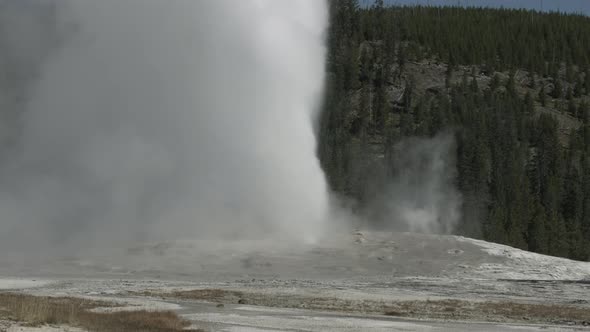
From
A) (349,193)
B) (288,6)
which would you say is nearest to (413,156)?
(349,193)

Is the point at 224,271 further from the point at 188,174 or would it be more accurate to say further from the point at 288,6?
the point at 288,6

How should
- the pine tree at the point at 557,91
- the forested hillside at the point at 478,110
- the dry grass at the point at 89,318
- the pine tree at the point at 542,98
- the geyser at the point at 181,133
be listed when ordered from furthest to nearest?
the pine tree at the point at 557,91, the pine tree at the point at 542,98, the forested hillside at the point at 478,110, the geyser at the point at 181,133, the dry grass at the point at 89,318

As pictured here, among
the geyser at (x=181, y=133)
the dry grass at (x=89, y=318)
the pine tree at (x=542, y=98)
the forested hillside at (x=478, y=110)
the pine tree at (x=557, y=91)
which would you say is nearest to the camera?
the dry grass at (x=89, y=318)

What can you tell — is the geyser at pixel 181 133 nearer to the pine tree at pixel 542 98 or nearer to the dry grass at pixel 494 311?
the dry grass at pixel 494 311

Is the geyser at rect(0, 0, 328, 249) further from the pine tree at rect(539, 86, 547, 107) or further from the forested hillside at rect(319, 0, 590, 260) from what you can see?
the pine tree at rect(539, 86, 547, 107)

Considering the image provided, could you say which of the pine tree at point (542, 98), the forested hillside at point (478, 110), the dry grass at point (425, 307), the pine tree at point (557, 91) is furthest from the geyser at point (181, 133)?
the pine tree at point (557, 91)

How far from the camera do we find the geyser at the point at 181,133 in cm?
3912

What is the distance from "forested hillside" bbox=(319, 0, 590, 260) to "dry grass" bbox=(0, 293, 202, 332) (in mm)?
35263

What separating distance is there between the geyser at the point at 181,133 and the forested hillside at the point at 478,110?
1376 cm

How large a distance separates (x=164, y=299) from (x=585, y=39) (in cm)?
12525

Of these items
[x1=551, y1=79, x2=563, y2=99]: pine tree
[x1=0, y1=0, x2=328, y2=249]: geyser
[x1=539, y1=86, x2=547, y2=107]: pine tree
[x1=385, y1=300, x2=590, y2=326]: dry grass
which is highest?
[x1=551, y1=79, x2=563, y2=99]: pine tree

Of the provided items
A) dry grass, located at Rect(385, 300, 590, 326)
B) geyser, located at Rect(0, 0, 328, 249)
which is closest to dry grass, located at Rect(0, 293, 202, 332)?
dry grass, located at Rect(385, 300, 590, 326)

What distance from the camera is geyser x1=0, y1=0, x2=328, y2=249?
39.1 metres

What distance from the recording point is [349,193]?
78.4 meters
